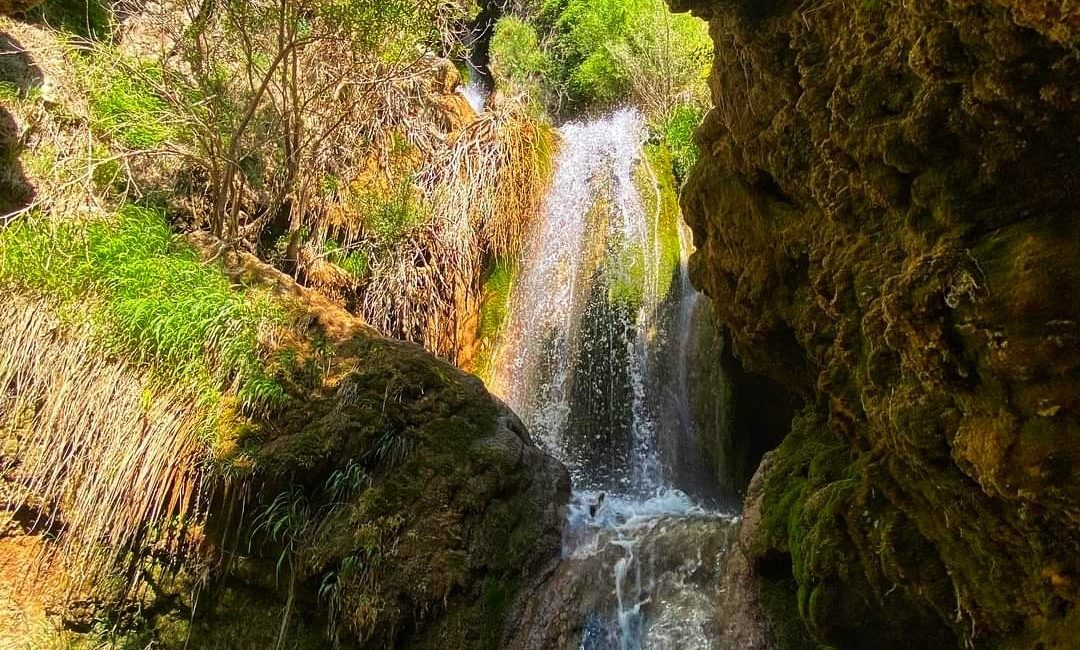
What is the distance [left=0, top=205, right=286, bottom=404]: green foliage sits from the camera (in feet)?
16.1

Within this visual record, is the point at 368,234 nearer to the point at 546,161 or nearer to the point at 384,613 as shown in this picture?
the point at 546,161

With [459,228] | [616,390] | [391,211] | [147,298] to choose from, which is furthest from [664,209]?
[147,298]

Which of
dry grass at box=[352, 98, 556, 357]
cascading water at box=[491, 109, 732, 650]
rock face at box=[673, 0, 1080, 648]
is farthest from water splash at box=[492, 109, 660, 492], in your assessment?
rock face at box=[673, 0, 1080, 648]

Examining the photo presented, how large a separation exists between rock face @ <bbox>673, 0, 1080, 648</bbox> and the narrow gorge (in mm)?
14

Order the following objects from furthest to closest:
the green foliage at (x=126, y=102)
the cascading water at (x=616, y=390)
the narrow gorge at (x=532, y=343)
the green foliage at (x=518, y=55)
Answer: the green foliage at (x=518, y=55)
the green foliage at (x=126, y=102)
the cascading water at (x=616, y=390)
the narrow gorge at (x=532, y=343)

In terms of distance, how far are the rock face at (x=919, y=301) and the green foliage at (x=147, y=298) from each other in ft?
10.9

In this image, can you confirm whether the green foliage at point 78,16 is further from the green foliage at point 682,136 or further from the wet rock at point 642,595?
the wet rock at point 642,595

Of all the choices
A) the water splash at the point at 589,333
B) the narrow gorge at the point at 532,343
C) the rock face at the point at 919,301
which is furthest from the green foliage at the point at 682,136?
the rock face at the point at 919,301

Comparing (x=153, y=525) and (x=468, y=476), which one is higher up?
(x=468, y=476)

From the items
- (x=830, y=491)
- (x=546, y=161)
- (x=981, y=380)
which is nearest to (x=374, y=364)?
(x=830, y=491)

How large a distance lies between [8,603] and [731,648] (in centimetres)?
447

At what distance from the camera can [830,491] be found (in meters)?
3.43

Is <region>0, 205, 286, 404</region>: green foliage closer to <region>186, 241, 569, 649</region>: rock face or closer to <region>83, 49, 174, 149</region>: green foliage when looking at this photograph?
<region>186, 241, 569, 649</region>: rock face

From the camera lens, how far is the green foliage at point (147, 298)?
193 inches
